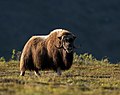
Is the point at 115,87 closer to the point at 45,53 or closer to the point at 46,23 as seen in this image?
the point at 45,53

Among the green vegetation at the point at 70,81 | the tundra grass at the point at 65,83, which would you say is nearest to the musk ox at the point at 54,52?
the green vegetation at the point at 70,81

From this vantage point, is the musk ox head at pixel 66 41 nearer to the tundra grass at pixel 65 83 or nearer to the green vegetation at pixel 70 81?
the green vegetation at pixel 70 81

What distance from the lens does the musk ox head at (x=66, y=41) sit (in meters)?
14.4

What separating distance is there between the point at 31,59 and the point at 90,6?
80.8 m

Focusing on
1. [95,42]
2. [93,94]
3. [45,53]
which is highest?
[95,42]

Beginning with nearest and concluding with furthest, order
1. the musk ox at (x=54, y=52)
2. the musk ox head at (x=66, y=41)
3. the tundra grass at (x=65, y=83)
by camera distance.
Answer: the tundra grass at (x=65, y=83) < the musk ox head at (x=66, y=41) < the musk ox at (x=54, y=52)

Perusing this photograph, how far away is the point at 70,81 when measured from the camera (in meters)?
12.4

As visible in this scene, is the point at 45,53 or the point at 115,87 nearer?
the point at 115,87

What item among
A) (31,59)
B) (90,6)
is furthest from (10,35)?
(31,59)

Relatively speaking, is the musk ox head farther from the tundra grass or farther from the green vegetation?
the tundra grass

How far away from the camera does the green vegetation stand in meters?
9.70

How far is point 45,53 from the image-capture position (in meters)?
14.7

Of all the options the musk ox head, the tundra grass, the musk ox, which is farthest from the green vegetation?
the musk ox head

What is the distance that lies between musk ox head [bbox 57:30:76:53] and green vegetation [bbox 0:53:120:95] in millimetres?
611
